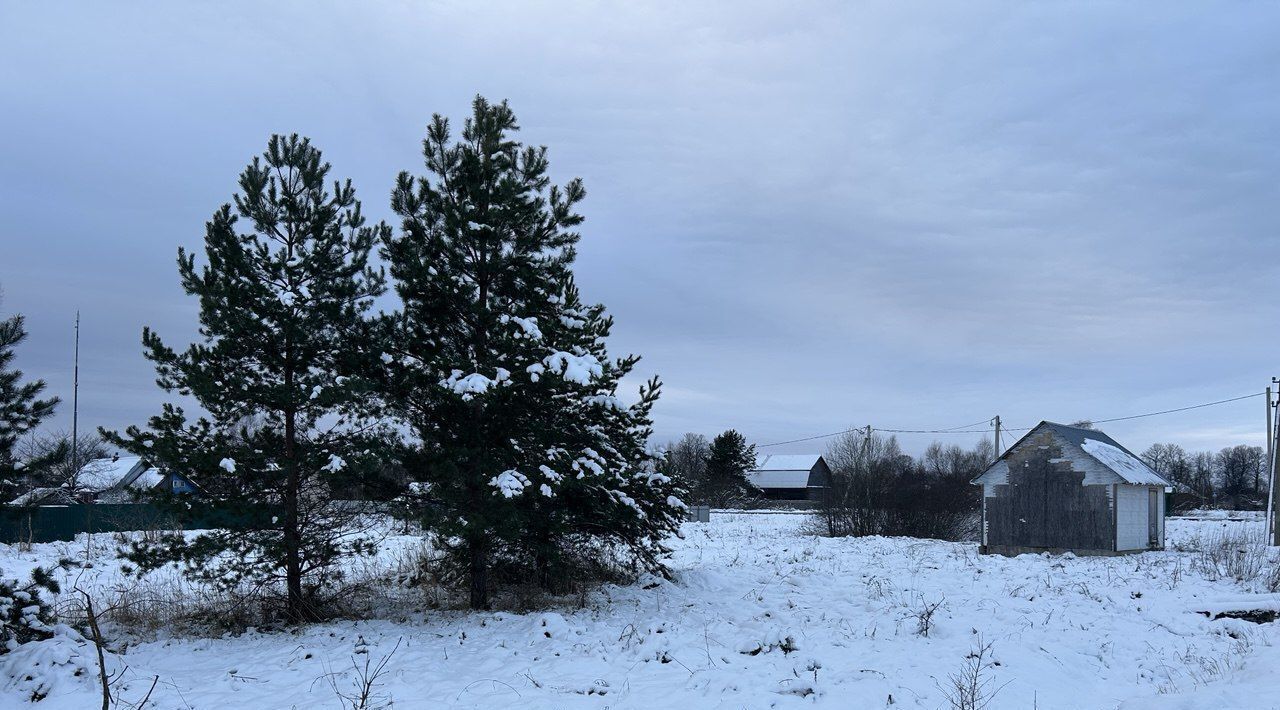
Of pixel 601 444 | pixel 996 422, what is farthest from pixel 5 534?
pixel 996 422

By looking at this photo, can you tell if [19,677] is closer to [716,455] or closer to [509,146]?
[509,146]

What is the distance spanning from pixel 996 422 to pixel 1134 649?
120ft

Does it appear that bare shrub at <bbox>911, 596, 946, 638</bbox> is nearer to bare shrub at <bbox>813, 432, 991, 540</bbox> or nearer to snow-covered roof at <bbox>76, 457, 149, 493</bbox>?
bare shrub at <bbox>813, 432, 991, 540</bbox>

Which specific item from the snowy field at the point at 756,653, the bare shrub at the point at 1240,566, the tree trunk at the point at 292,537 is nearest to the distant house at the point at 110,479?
the tree trunk at the point at 292,537

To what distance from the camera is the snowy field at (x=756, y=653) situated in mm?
8773

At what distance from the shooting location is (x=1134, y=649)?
35.9ft

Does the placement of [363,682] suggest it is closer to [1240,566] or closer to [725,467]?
[1240,566]

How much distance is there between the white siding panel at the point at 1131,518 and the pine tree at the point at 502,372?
15347mm

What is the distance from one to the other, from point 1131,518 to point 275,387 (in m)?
23.0

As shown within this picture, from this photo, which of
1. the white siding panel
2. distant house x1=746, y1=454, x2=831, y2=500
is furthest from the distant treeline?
the white siding panel

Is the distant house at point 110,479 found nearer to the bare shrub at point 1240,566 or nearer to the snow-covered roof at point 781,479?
the bare shrub at point 1240,566

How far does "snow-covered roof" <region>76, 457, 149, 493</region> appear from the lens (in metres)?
35.9

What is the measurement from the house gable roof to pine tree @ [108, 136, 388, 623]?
19497mm

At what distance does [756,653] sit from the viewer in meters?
10.6
